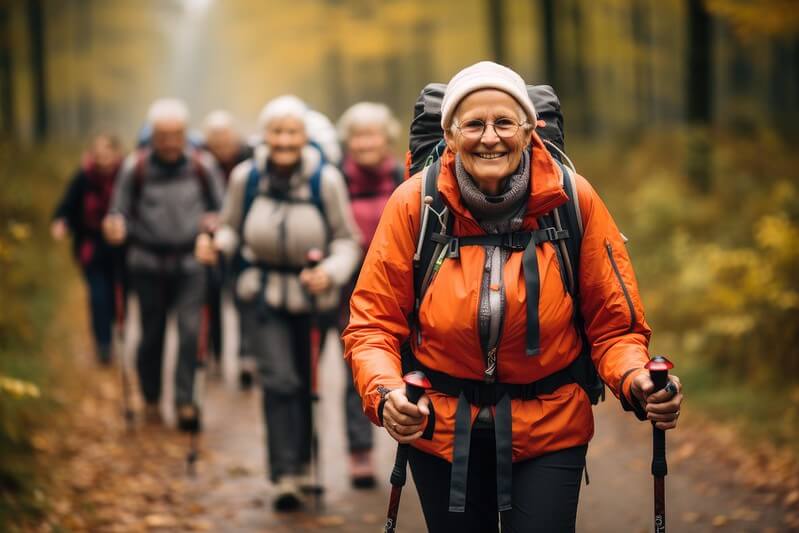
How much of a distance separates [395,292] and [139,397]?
24.7 feet

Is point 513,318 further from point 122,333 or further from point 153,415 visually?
point 122,333

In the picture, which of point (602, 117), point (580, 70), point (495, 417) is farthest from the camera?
point (602, 117)

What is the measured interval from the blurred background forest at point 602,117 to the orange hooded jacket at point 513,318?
116 inches

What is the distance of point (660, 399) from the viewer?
317 cm

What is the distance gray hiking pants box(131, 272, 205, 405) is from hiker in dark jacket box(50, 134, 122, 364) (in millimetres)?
2325

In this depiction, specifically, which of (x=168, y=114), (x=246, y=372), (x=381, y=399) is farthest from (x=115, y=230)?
(x=381, y=399)

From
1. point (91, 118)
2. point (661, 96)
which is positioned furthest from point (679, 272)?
point (91, 118)

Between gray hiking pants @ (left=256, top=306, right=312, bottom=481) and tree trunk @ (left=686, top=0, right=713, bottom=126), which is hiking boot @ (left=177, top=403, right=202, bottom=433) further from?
tree trunk @ (left=686, top=0, right=713, bottom=126)

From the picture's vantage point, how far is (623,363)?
3.40m

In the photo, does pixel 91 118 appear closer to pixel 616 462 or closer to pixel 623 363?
pixel 616 462

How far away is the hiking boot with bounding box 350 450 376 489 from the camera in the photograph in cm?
736

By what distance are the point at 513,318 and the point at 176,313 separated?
239 inches

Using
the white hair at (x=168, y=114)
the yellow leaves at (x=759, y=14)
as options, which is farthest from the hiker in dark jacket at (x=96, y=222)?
the yellow leaves at (x=759, y=14)

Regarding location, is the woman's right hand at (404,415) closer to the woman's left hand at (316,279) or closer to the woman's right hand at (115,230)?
the woman's left hand at (316,279)
